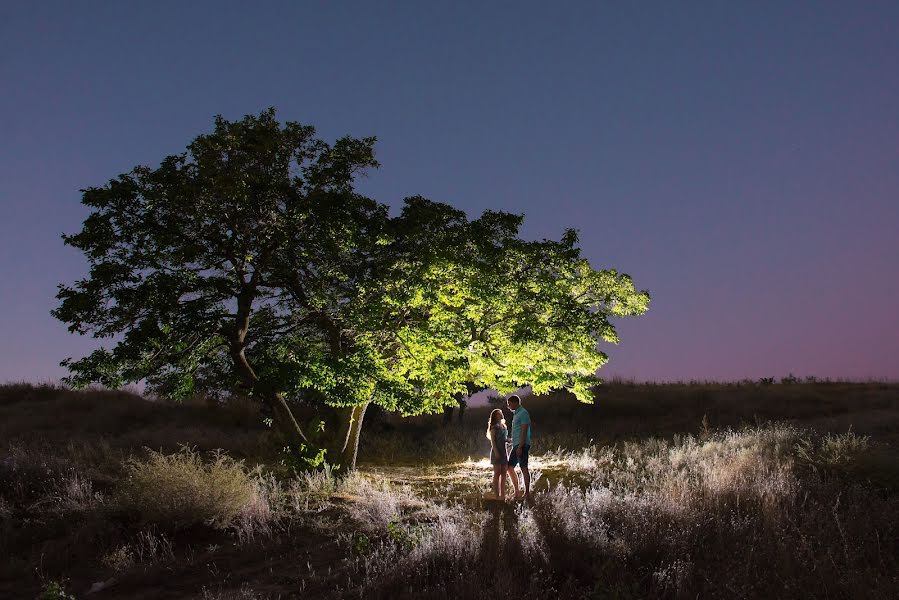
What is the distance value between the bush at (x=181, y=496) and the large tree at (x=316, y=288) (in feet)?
13.4

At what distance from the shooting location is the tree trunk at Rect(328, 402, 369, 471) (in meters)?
20.1

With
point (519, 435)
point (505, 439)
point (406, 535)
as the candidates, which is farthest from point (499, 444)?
point (406, 535)

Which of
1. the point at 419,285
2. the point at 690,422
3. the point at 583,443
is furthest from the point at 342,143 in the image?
the point at 690,422

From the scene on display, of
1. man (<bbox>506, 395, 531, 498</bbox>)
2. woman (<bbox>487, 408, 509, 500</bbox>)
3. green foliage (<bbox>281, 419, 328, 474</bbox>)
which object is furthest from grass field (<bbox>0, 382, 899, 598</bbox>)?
man (<bbox>506, 395, 531, 498</bbox>)

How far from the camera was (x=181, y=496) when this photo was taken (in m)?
12.4

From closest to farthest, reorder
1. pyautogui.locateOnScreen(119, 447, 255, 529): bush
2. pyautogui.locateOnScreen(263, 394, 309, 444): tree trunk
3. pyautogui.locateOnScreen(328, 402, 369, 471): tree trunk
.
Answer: pyautogui.locateOnScreen(119, 447, 255, 529): bush → pyautogui.locateOnScreen(263, 394, 309, 444): tree trunk → pyautogui.locateOnScreen(328, 402, 369, 471): tree trunk

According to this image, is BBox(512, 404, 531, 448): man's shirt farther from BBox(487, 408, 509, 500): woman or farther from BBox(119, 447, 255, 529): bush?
BBox(119, 447, 255, 529): bush

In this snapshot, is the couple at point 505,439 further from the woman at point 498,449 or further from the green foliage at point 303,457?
the green foliage at point 303,457

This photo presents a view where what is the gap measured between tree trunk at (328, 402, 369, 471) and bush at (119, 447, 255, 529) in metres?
7.15

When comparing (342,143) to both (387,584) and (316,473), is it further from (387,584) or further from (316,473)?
(387,584)

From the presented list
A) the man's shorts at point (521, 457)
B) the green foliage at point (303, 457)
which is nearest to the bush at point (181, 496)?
the green foliage at point (303, 457)

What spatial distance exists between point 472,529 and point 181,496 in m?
5.90

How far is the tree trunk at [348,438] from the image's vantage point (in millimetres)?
20141

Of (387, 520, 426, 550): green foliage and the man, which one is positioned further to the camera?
the man
